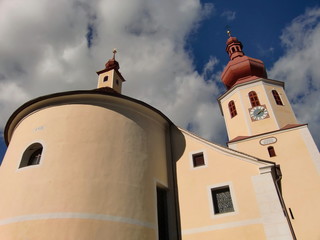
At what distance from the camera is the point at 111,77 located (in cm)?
1856

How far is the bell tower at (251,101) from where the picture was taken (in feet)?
56.1

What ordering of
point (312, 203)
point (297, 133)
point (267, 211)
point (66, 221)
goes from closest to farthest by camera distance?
point (66, 221) < point (267, 211) < point (312, 203) < point (297, 133)

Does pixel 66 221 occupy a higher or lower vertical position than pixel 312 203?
lower

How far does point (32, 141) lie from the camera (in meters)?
10.3

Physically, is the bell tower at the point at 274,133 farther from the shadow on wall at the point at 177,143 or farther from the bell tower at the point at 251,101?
the shadow on wall at the point at 177,143

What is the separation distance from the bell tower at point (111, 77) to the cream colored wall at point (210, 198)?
833 cm

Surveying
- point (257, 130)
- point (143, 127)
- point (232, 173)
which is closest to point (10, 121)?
point (143, 127)

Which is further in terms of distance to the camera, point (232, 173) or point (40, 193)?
point (232, 173)

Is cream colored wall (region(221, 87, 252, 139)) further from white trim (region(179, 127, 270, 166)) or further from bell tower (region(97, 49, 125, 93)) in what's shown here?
bell tower (region(97, 49, 125, 93))

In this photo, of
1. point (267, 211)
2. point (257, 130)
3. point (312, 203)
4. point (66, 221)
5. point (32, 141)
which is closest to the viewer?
point (66, 221)

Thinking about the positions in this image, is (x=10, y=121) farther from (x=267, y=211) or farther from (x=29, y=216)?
(x=267, y=211)

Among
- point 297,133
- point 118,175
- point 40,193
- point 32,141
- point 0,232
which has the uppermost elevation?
point 297,133

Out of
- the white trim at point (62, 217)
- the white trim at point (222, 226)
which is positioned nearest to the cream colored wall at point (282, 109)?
the white trim at point (222, 226)

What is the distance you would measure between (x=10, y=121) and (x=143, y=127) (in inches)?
228
